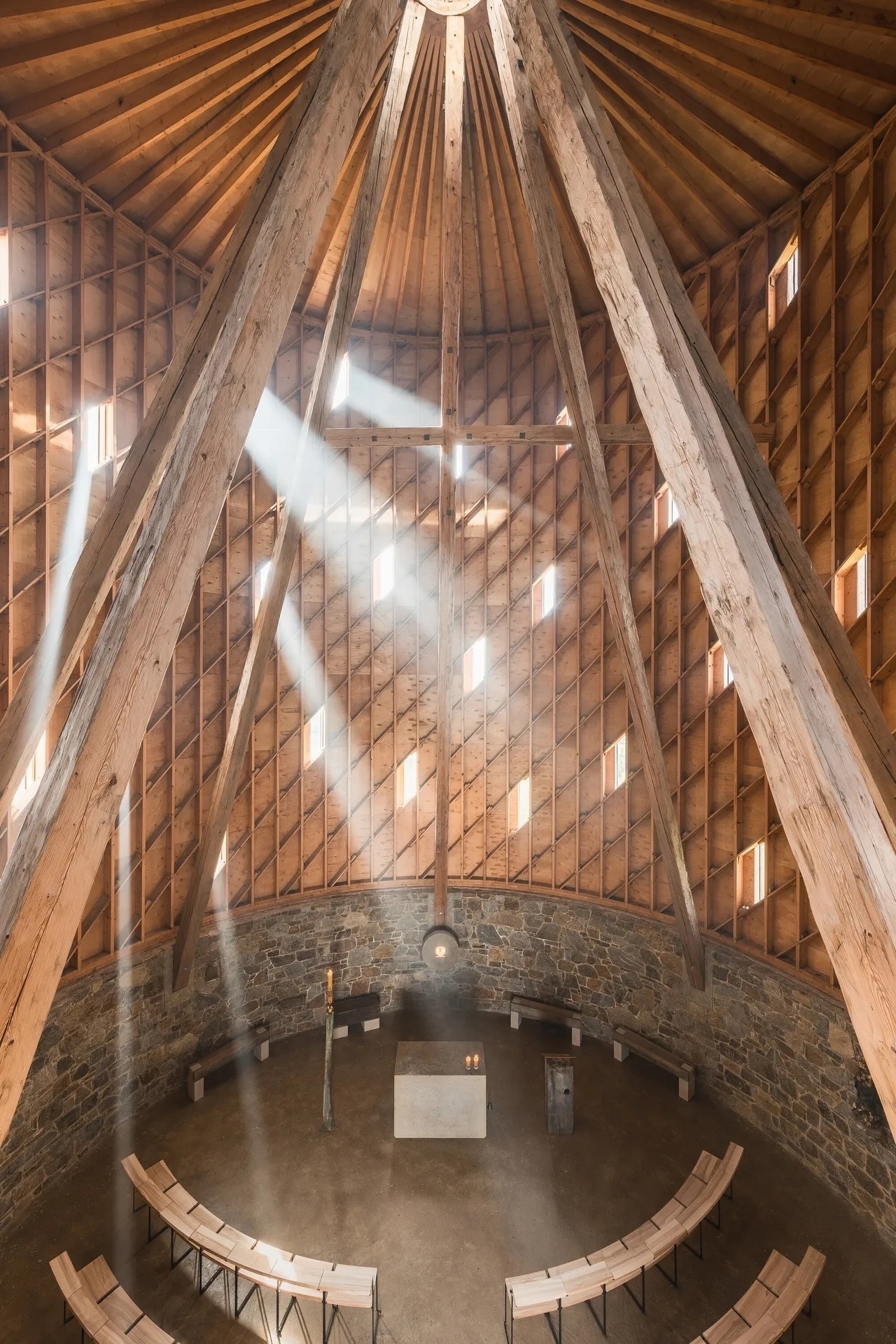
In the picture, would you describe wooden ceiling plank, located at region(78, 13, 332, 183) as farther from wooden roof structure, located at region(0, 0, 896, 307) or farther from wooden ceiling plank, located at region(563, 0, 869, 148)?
wooden ceiling plank, located at region(563, 0, 869, 148)

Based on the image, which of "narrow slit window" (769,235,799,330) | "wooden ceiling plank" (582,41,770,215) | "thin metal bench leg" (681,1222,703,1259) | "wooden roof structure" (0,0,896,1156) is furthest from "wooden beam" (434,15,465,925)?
"thin metal bench leg" (681,1222,703,1259)

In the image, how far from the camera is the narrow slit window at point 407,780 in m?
9.63

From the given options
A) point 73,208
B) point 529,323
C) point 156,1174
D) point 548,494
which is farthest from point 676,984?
point 73,208

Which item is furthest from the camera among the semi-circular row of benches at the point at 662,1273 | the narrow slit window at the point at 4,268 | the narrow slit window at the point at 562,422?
the narrow slit window at the point at 562,422

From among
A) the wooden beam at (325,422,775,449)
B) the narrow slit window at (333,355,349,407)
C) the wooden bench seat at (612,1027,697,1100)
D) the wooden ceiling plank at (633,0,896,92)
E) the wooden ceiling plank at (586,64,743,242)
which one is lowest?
the wooden bench seat at (612,1027,697,1100)

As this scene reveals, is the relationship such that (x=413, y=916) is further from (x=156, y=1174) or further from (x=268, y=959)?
(x=156, y=1174)

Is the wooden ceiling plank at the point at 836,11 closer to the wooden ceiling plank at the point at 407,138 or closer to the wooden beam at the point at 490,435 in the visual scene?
the wooden ceiling plank at the point at 407,138

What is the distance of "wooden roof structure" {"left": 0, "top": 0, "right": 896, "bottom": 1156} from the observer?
1.97 meters

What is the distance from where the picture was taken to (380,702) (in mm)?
9453

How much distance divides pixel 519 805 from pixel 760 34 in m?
8.39

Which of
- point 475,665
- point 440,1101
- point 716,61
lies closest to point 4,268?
point 716,61

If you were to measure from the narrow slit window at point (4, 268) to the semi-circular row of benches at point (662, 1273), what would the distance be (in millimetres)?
9438

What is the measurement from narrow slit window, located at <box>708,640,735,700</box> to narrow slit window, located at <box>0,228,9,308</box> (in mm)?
8162

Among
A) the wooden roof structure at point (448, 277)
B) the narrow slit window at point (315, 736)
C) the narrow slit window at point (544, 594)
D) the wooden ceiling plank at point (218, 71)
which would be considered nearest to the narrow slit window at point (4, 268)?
the wooden roof structure at point (448, 277)
